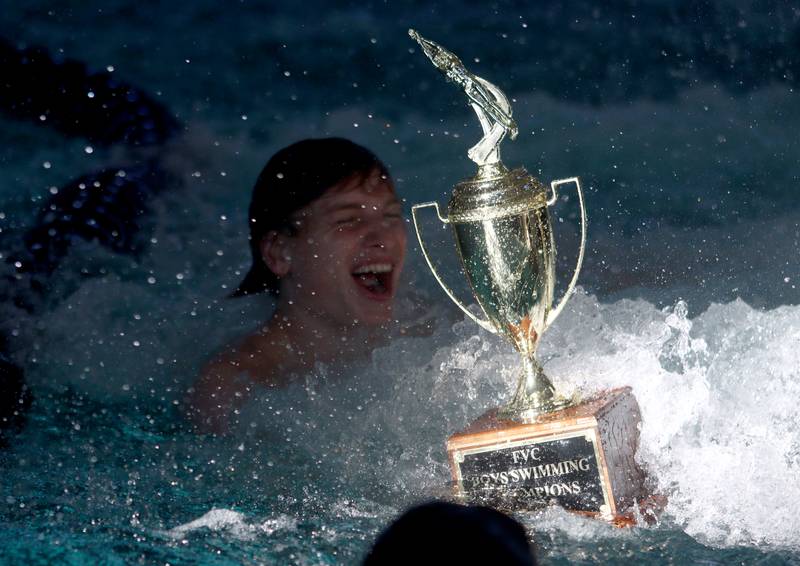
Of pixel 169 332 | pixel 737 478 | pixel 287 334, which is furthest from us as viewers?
pixel 169 332

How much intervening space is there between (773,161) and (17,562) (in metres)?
3.70

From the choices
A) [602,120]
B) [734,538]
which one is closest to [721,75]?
[602,120]

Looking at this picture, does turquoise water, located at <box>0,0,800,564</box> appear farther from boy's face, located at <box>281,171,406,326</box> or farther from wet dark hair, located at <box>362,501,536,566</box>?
wet dark hair, located at <box>362,501,536,566</box>

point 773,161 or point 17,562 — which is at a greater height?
point 773,161

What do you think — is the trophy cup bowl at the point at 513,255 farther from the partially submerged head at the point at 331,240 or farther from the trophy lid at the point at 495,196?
the partially submerged head at the point at 331,240

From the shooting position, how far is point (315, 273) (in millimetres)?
3168

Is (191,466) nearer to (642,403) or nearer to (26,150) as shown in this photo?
(642,403)

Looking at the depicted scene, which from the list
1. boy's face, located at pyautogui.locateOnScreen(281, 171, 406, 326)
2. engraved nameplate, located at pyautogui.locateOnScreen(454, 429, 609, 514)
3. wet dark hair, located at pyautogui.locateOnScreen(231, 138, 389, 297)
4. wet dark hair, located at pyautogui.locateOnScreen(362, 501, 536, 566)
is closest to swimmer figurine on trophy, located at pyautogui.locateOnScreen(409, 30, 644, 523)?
engraved nameplate, located at pyautogui.locateOnScreen(454, 429, 609, 514)

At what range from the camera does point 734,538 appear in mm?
1441

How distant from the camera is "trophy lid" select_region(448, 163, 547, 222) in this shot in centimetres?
168

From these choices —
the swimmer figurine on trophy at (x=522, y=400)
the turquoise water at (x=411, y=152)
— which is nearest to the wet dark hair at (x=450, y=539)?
the swimmer figurine on trophy at (x=522, y=400)

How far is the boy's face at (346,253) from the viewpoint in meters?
3.10

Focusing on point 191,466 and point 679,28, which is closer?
point 191,466

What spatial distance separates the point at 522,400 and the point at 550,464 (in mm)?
180
